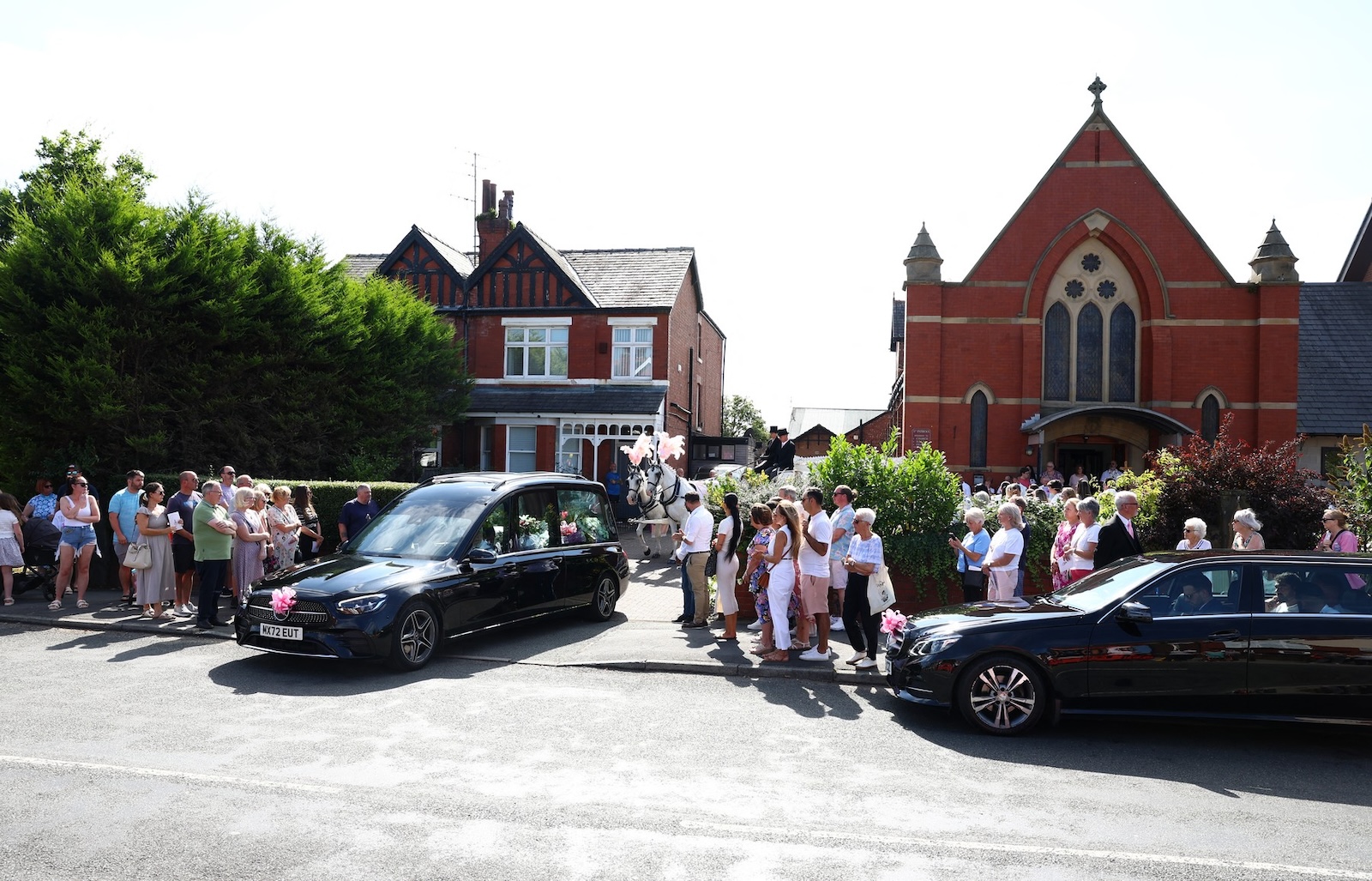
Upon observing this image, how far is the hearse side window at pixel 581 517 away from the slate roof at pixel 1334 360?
22996 millimetres

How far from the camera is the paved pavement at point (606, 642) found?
895 centimetres

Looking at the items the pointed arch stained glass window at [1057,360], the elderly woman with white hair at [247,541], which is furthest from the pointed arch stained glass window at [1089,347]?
the elderly woman with white hair at [247,541]

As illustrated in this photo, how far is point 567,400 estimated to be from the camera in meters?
28.5

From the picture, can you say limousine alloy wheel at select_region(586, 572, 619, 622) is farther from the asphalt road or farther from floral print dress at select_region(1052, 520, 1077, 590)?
floral print dress at select_region(1052, 520, 1077, 590)

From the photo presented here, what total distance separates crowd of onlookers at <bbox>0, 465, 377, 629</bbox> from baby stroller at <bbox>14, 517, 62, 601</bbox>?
21 mm

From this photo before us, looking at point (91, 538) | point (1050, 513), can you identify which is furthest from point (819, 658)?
Answer: point (91, 538)

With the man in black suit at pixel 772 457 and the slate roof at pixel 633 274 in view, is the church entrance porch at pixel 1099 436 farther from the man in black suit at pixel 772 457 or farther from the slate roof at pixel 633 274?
the slate roof at pixel 633 274

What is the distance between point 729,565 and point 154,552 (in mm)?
7043

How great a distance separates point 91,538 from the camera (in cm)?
1210

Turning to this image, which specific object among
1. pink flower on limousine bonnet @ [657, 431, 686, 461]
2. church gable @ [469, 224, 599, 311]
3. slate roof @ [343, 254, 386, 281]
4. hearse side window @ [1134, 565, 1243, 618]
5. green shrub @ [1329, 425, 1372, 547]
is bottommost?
hearse side window @ [1134, 565, 1243, 618]

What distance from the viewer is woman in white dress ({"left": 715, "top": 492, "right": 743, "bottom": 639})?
404 inches

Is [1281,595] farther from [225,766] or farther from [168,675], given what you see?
[168,675]

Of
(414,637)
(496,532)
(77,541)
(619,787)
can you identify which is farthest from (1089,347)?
(77,541)

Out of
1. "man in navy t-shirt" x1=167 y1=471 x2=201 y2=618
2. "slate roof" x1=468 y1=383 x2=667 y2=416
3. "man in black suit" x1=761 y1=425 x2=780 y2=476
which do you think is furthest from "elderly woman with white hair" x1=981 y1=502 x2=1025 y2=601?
"slate roof" x1=468 y1=383 x2=667 y2=416
